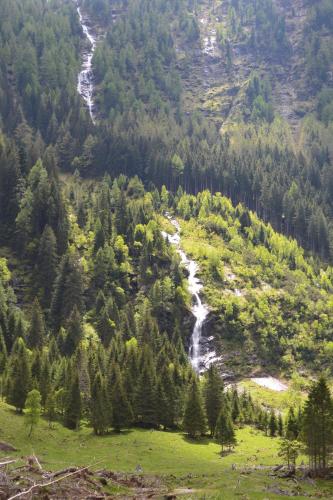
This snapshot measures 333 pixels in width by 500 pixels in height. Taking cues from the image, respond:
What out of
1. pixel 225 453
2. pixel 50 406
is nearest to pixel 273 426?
pixel 225 453

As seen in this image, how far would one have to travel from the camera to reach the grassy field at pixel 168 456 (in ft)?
175

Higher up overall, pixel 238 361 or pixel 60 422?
pixel 60 422

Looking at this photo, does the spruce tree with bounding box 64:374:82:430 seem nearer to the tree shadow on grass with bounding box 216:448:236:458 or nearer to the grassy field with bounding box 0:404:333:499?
the grassy field with bounding box 0:404:333:499

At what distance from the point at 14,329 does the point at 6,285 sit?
28.3 meters

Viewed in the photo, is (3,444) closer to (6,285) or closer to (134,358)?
(134,358)

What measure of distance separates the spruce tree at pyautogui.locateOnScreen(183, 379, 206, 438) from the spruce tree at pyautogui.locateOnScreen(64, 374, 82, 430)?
61.8 feet

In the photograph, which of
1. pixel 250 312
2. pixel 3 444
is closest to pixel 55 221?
pixel 250 312

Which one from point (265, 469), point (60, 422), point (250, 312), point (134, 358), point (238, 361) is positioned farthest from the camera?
point (250, 312)

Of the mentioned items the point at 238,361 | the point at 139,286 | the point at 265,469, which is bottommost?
the point at 238,361

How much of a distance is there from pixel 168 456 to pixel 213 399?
30.5 m

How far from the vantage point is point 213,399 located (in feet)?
352

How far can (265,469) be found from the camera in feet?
226

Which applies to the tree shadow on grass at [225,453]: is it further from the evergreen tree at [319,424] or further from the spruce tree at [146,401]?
the evergreen tree at [319,424]

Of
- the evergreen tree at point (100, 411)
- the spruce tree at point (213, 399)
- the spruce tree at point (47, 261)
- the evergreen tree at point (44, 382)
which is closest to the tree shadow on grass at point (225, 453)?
the spruce tree at point (213, 399)
